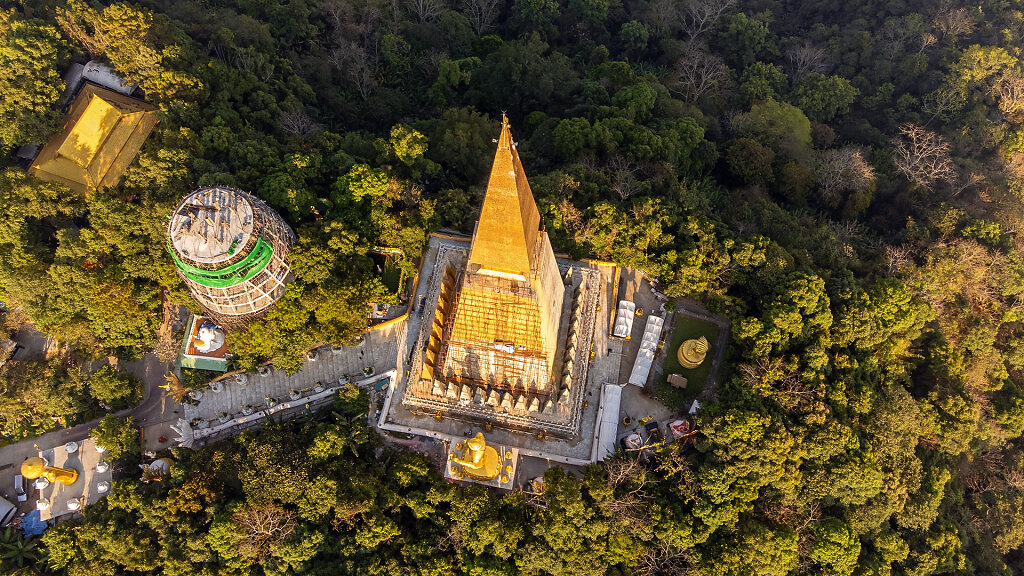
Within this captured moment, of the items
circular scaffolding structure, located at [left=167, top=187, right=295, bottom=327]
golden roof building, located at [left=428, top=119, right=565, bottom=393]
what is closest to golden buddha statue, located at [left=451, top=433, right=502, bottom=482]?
golden roof building, located at [left=428, top=119, right=565, bottom=393]

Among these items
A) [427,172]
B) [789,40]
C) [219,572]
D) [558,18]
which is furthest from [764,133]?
[219,572]

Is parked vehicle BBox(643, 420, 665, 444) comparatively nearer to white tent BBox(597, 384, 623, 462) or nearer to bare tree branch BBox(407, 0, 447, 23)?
white tent BBox(597, 384, 623, 462)

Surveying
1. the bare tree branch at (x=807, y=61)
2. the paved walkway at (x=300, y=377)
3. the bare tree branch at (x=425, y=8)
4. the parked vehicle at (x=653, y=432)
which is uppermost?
the bare tree branch at (x=807, y=61)

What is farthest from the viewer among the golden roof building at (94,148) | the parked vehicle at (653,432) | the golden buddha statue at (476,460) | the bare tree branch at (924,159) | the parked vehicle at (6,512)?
the bare tree branch at (924,159)

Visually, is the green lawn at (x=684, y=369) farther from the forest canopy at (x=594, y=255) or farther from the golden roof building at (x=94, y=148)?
the golden roof building at (x=94, y=148)

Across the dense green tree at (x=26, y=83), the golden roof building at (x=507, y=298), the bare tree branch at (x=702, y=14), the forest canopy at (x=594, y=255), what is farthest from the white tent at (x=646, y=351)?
the dense green tree at (x=26, y=83)

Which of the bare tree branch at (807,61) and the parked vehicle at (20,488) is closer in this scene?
the parked vehicle at (20,488)

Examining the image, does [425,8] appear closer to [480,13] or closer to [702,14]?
[480,13]

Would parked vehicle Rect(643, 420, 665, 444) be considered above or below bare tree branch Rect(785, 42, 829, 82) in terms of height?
below
